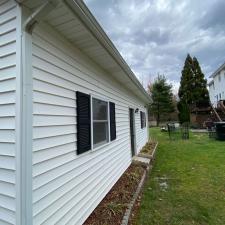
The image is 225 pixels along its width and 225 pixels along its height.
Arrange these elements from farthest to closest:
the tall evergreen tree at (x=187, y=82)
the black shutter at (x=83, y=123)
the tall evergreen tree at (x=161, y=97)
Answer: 1. the tall evergreen tree at (x=161, y=97)
2. the tall evergreen tree at (x=187, y=82)
3. the black shutter at (x=83, y=123)

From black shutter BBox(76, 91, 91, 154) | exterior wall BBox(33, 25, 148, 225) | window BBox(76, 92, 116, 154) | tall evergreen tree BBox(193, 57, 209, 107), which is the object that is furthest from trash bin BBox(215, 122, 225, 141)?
tall evergreen tree BBox(193, 57, 209, 107)

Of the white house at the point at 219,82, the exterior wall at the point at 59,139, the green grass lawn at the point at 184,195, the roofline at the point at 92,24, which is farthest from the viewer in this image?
the white house at the point at 219,82

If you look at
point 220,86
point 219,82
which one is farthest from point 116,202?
point 219,82

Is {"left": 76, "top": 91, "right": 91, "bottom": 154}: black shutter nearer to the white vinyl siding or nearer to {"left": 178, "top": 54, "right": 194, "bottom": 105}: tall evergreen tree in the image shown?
the white vinyl siding

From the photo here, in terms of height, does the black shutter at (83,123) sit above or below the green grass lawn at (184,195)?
above

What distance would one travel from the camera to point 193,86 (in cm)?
3045

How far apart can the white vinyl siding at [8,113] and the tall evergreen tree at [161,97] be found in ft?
99.7

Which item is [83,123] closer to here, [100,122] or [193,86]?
[100,122]

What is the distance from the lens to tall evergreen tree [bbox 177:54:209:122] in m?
29.9

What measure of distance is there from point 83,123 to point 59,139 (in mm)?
731

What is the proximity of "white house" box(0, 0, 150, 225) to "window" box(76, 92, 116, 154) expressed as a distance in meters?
0.02

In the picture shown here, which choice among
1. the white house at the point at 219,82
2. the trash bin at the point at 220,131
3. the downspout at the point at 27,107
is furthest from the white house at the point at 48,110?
the white house at the point at 219,82

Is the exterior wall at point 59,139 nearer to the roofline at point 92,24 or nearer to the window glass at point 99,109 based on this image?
the window glass at point 99,109

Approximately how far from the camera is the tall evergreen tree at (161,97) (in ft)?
104
